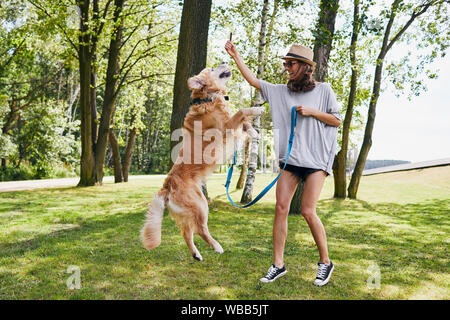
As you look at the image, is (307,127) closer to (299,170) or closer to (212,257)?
(299,170)

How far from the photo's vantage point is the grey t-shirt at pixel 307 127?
337 centimetres

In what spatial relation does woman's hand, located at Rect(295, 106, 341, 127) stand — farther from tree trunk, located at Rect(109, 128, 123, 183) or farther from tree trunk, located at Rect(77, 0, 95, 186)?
tree trunk, located at Rect(109, 128, 123, 183)

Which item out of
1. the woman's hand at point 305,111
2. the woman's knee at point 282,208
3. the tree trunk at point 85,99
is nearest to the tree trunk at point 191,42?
the woman's knee at point 282,208

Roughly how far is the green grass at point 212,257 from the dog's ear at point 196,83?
2.07 m

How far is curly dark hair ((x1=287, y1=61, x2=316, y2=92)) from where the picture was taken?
3.41 metres

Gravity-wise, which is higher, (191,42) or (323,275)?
(191,42)

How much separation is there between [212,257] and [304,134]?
2.22 metres

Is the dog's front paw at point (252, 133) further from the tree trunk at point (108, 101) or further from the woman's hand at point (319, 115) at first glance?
the tree trunk at point (108, 101)

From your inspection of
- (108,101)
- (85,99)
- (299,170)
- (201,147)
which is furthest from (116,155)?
(299,170)

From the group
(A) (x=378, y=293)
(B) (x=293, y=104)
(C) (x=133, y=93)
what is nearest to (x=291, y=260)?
(A) (x=378, y=293)

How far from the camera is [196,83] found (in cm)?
338

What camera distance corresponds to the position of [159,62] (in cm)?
1720

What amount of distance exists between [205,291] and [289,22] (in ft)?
33.1

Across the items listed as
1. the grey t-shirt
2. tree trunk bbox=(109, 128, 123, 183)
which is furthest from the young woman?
tree trunk bbox=(109, 128, 123, 183)
